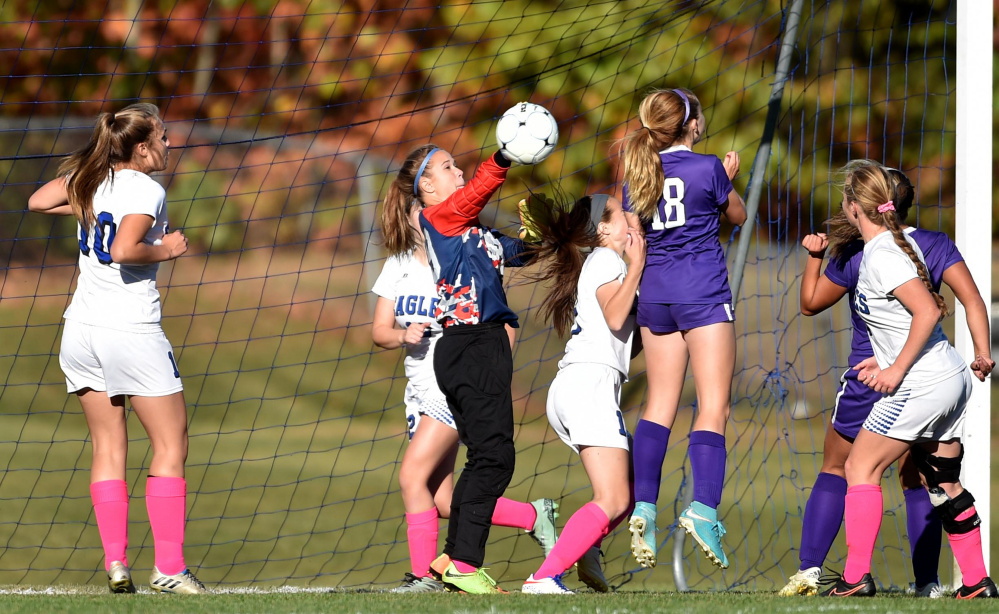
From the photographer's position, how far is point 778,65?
536 centimetres

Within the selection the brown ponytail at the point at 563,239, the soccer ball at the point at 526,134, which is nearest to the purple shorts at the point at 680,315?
the brown ponytail at the point at 563,239

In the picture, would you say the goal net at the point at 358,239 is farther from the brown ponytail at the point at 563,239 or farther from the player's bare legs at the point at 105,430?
the player's bare legs at the point at 105,430

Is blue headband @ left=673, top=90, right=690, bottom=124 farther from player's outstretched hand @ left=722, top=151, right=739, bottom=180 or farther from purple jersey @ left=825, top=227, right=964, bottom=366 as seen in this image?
purple jersey @ left=825, top=227, right=964, bottom=366

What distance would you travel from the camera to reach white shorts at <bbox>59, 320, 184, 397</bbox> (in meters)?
4.04

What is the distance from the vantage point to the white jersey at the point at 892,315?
394cm

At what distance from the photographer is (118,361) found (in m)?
4.03

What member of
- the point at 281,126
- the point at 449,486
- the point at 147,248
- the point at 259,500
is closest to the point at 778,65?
the point at 449,486

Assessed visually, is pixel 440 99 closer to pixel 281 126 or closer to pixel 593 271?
pixel 281 126

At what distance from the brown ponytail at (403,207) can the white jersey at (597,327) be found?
728 millimetres

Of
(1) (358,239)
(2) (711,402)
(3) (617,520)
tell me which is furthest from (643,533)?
(1) (358,239)

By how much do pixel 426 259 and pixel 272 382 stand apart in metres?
8.06

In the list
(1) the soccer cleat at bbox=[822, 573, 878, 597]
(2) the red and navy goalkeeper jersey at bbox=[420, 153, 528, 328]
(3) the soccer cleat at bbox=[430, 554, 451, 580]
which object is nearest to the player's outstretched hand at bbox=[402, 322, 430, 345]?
(2) the red and navy goalkeeper jersey at bbox=[420, 153, 528, 328]

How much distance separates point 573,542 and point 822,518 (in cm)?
97

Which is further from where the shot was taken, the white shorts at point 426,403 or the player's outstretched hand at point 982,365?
the white shorts at point 426,403
